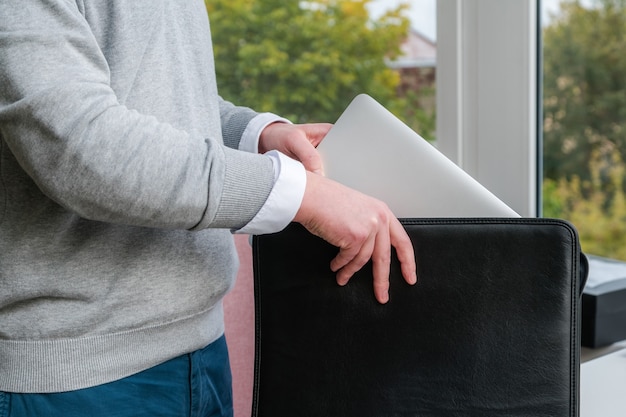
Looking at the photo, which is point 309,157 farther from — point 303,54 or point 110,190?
point 303,54

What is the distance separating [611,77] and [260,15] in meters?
1.18

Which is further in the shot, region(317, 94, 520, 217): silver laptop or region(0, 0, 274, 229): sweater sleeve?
region(317, 94, 520, 217): silver laptop

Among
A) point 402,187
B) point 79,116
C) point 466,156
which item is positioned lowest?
point 466,156

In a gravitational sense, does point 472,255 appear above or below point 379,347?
above

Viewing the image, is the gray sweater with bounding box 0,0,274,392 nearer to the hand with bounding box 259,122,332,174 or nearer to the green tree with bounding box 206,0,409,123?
the hand with bounding box 259,122,332,174

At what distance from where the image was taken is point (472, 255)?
31.4 inches

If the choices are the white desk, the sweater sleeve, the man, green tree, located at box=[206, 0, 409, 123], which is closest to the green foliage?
the white desk

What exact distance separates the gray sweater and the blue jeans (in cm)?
2

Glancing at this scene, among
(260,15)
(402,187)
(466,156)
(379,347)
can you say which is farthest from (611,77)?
(260,15)

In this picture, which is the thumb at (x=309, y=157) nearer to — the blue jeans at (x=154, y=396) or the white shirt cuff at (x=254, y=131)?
the white shirt cuff at (x=254, y=131)

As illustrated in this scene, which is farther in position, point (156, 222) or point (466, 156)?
point (466, 156)

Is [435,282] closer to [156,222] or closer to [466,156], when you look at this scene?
[156,222]

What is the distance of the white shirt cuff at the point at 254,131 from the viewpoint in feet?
3.45

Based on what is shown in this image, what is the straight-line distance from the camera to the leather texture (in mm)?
790
